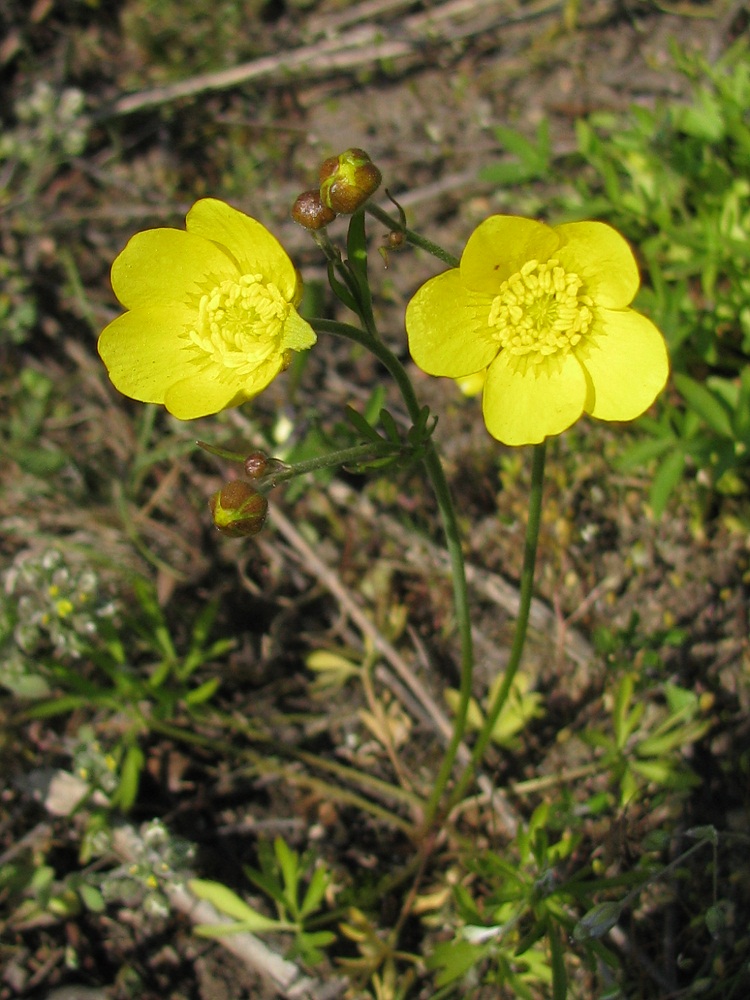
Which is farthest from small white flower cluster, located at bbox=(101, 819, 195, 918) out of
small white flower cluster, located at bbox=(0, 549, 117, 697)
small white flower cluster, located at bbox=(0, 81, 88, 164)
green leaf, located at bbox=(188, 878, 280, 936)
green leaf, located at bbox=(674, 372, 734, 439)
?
small white flower cluster, located at bbox=(0, 81, 88, 164)

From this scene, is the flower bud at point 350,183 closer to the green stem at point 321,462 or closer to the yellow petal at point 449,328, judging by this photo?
the yellow petal at point 449,328

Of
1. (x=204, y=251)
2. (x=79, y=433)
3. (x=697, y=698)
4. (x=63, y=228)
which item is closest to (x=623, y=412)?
(x=204, y=251)

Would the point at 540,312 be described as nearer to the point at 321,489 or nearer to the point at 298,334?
the point at 298,334

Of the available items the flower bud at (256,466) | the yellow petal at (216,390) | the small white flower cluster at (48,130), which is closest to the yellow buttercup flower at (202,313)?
the yellow petal at (216,390)

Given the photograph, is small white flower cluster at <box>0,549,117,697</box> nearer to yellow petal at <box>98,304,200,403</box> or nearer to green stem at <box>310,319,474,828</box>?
yellow petal at <box>98,304,200,403</box>

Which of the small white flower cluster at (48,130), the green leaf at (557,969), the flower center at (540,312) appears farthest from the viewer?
the small white flower cluster at (48,130)

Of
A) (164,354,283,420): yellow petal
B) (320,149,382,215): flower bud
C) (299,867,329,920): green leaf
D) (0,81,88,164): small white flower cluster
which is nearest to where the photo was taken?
(320,149,382,215): flower bud
